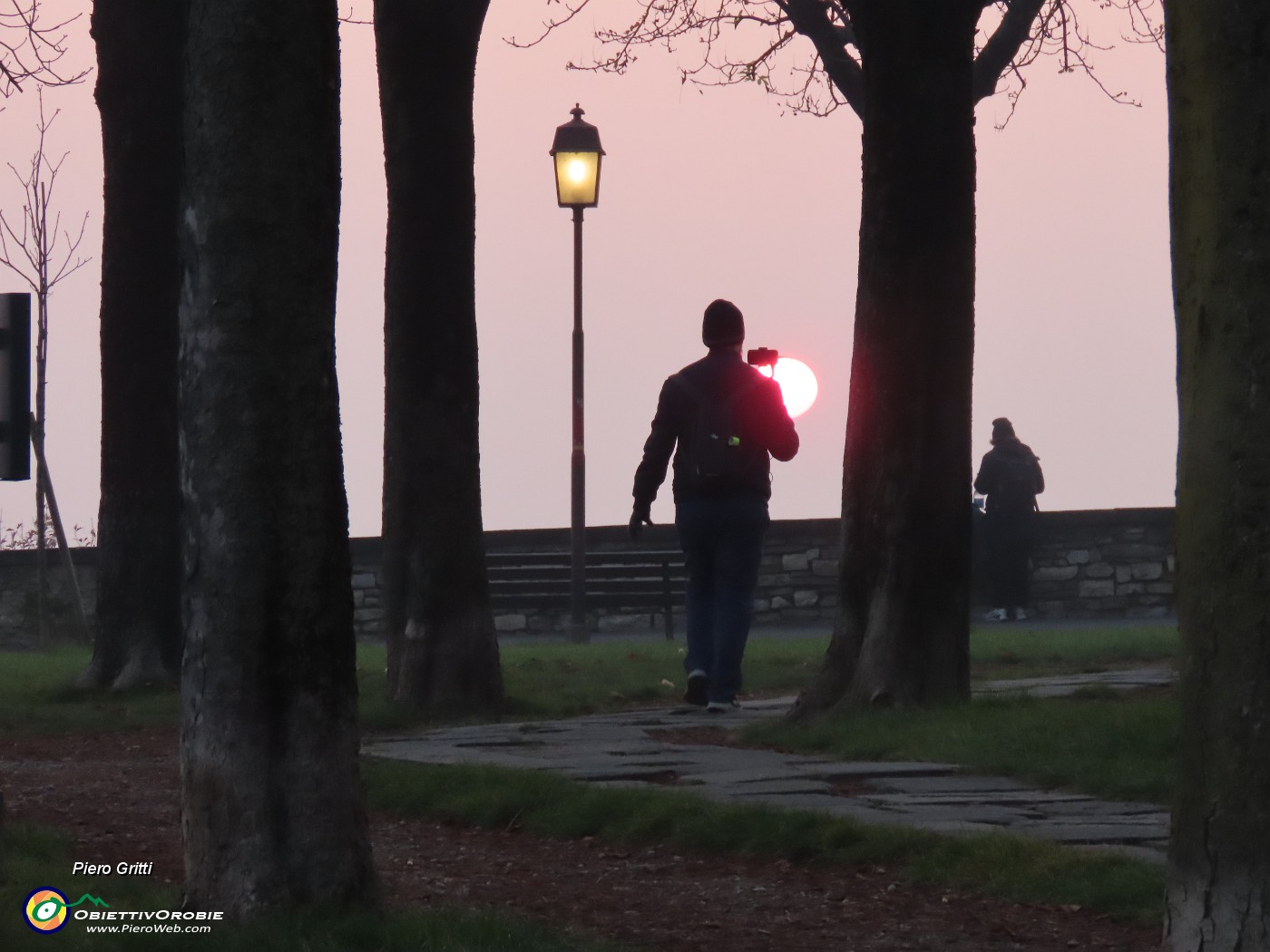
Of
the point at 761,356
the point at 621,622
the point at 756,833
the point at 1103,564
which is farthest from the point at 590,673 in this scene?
the point at 1103,564

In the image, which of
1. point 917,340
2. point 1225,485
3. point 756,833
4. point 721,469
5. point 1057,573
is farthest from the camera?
point 1057,573

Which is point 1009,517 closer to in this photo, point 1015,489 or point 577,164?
point 1015,489

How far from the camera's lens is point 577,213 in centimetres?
1767

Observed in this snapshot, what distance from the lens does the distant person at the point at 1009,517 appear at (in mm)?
21516

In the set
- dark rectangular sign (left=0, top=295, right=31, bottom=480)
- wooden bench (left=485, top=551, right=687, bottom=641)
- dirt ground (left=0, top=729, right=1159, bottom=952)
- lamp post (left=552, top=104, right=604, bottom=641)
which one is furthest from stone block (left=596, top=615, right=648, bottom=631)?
dark rectangular sign (left=0, top=295, right=31, bottom=480)

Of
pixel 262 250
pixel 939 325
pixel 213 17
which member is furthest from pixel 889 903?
pixel 939 325

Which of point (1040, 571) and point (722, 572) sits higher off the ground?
point (722, 572)

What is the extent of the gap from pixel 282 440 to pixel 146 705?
7519 millimetres

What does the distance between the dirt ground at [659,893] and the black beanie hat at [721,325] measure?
147 inches

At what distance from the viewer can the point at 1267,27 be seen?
3.79 metres

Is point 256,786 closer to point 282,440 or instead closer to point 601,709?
point 282,440

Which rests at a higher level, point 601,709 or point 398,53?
point 398,53

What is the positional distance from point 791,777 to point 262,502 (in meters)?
3.46

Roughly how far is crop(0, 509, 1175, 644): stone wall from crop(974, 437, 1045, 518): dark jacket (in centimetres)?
46
